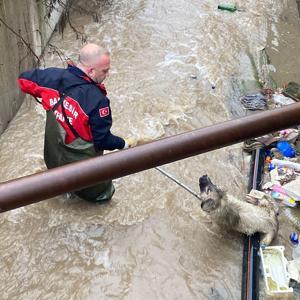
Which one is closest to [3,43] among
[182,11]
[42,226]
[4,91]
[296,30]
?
[4,91]

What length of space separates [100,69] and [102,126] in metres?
0.48

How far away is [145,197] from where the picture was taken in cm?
506

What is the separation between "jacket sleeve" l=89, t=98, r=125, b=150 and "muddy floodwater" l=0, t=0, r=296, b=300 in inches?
44.3

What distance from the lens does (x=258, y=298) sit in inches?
155

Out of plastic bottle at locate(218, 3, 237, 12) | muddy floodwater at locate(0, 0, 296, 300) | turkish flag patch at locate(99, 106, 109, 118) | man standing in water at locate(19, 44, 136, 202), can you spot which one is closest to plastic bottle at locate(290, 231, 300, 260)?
muddy floodwater at locate(0, 0, 296, 300)

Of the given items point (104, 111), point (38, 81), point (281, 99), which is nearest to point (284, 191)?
point (281, 99)

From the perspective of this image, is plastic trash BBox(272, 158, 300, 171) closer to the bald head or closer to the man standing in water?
the man standing in water

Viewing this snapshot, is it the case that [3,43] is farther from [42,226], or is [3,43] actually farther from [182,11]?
[182,11]

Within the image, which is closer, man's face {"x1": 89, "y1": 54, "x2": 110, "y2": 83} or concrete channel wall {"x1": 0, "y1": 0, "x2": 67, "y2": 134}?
man's face {"x1": 89, "y1": 54, "x2": 110, "y2": 83}

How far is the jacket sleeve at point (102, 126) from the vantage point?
3.69m

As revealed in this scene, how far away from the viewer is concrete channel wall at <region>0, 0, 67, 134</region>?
5.41 m

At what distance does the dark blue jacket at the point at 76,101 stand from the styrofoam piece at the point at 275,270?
1.82 metres

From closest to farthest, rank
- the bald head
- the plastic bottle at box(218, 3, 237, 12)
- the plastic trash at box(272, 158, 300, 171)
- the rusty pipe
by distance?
the rusty pipe
the bald head
the plastic trash at box(272, 158, 300, 171)
the plastic bottle at box(218, 3, 237, 12)

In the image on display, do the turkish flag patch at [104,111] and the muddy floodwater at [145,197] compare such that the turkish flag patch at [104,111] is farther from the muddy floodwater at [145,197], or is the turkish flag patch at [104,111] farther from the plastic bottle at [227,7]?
the plastic bottle at [227,7]
